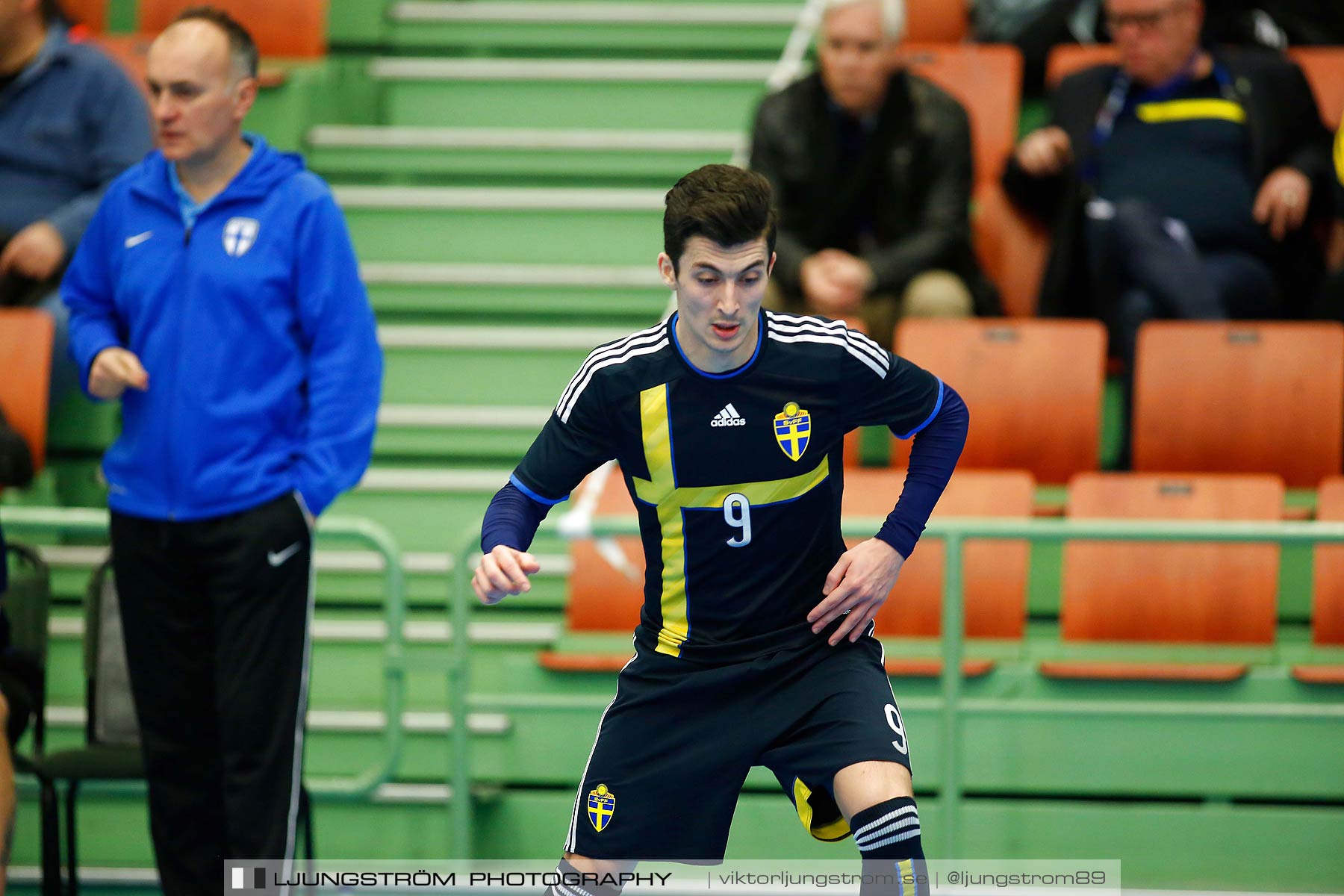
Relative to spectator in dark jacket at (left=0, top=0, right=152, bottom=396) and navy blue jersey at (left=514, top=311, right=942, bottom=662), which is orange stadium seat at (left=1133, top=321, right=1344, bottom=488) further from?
spectator in dark jacket at (left=0, top=0, right=152, bottom=396)

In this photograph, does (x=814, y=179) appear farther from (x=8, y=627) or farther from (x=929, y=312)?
(x=8, y=627)

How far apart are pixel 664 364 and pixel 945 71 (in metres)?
3.53

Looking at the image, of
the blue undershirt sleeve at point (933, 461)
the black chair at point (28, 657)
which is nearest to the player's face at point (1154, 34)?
the blue undershirt sleeve at point (933, 461)

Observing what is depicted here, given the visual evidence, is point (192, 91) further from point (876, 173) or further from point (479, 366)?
point (876, 173)

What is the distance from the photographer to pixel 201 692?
12.5ft

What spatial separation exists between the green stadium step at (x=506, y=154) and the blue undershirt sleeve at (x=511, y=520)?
3.61 meters

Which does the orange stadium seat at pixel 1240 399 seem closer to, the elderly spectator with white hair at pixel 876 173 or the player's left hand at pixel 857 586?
the elderly spectator with white hair at pixel 876 173

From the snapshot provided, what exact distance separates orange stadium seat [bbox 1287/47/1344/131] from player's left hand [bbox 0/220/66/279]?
179 inches

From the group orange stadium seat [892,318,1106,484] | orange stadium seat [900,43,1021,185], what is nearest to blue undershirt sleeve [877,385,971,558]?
orange stadium seat [892,318,1106,484]

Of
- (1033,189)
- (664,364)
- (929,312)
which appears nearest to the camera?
(664,364)

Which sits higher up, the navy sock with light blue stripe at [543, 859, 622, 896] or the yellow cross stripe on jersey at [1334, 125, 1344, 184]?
the yellow cross stripe on jersey at [1334, 125, 1344, 184]

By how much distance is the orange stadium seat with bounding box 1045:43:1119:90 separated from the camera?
20.6 ft

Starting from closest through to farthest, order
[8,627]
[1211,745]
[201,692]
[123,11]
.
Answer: [201,692] → [8,627] → [1211,745] → [123,11]

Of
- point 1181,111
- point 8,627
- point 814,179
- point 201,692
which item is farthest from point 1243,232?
point 8,627
